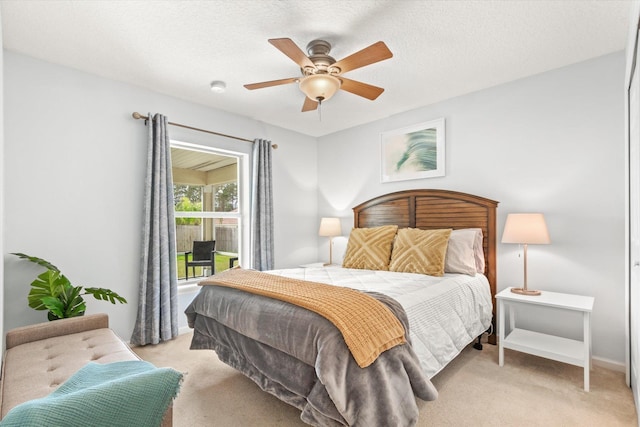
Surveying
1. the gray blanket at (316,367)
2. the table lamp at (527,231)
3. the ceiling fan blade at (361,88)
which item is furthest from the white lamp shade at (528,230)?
the ceiling fan blade at (361,88)

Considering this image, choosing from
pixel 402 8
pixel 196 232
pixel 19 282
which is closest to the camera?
pixel 402 8

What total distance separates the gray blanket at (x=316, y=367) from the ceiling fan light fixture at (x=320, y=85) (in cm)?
154

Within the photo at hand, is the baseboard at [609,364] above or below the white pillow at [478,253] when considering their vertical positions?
below

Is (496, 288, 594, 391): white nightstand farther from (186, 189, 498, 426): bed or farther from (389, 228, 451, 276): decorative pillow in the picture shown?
(389, 228, 451, 276): decorative pillow

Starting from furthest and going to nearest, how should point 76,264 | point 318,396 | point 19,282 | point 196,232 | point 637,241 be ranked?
point 196,232
point 76,264
point 19,282
point 637,241
point 318,396

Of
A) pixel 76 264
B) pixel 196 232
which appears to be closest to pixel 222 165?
pixel 196 232

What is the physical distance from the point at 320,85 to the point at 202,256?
100 inches

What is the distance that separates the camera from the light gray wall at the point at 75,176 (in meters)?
2.59

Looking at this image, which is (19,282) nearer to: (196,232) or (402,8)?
(196,232)

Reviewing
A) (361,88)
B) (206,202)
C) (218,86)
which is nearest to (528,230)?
(361,88)

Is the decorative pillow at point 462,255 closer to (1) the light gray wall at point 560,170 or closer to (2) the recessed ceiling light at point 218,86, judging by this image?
(1) the light gray wall at point 560,170

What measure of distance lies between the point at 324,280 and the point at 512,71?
8.33ft

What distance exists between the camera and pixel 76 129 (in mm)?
2891

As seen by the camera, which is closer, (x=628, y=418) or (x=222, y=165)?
(x=628, y=418)
